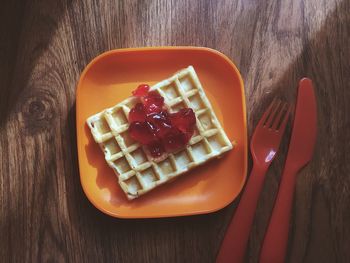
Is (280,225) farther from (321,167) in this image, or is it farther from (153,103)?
(153,103)

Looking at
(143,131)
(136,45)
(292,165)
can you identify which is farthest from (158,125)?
(292,165)

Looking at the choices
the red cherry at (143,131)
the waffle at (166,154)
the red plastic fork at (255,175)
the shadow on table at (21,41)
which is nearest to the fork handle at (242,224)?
the red plastic fork at (255,175)

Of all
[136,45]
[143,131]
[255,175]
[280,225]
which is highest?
[136,45]

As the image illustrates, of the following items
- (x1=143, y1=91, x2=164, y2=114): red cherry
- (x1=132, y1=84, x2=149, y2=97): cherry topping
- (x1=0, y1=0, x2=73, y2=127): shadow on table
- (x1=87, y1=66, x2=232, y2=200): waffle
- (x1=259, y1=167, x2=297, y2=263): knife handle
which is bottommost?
(x1=259, y1=167, x2=297, y2=263): knife handle

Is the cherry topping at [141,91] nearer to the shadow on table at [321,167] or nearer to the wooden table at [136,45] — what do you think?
the wooden table at [136,45]

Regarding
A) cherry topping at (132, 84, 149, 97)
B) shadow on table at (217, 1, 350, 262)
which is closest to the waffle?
cherry topping at (132, 84, 149, 97)

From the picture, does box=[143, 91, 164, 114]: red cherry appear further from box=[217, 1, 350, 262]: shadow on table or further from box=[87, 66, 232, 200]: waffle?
box=[217, 1, 350, 262]: shadow on table
